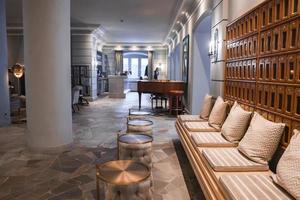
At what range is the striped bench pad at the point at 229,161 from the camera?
2.46 metres

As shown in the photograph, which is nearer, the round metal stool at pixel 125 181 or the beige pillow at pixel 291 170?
the beige pillow at pixel 291 170

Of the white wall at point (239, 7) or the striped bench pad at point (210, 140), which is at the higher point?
the white wall at point (239, 7)

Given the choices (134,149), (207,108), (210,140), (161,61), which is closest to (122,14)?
(207,108)

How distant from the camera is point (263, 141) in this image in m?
2.59

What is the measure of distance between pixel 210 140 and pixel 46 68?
2984mm

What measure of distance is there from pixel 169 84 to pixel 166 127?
233 centimetres

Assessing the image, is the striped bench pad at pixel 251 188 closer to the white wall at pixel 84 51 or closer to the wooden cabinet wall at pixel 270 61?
the wooden cabinet wall at pixel 270 61

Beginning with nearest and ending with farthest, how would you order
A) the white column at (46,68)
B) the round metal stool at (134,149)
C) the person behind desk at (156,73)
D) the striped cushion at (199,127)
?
1. the round metal stool at (134,149)
2. the striped cushion at (199,127)
3. the white column at (46,68)
4. the person behind desk at (156,73)

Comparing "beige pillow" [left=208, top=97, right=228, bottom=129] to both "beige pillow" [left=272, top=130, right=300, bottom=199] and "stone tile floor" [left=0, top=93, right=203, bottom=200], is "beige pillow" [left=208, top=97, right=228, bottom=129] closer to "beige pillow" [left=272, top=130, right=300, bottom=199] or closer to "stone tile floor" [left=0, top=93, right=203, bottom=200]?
"stone tile floor" [left=0, top=93, right=203, bottom=200]

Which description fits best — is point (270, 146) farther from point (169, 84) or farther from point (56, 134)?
point (169, 84)

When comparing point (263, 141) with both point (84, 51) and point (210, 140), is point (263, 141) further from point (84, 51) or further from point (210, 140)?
point (84, 51)

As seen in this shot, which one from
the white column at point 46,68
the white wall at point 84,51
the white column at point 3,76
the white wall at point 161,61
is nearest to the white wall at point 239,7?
the white column at point 46,68

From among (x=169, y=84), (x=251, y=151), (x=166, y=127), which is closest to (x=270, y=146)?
(x=251, y=151)

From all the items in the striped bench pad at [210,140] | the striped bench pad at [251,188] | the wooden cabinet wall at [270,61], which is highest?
the wooden cabinet wall at [270,61]
